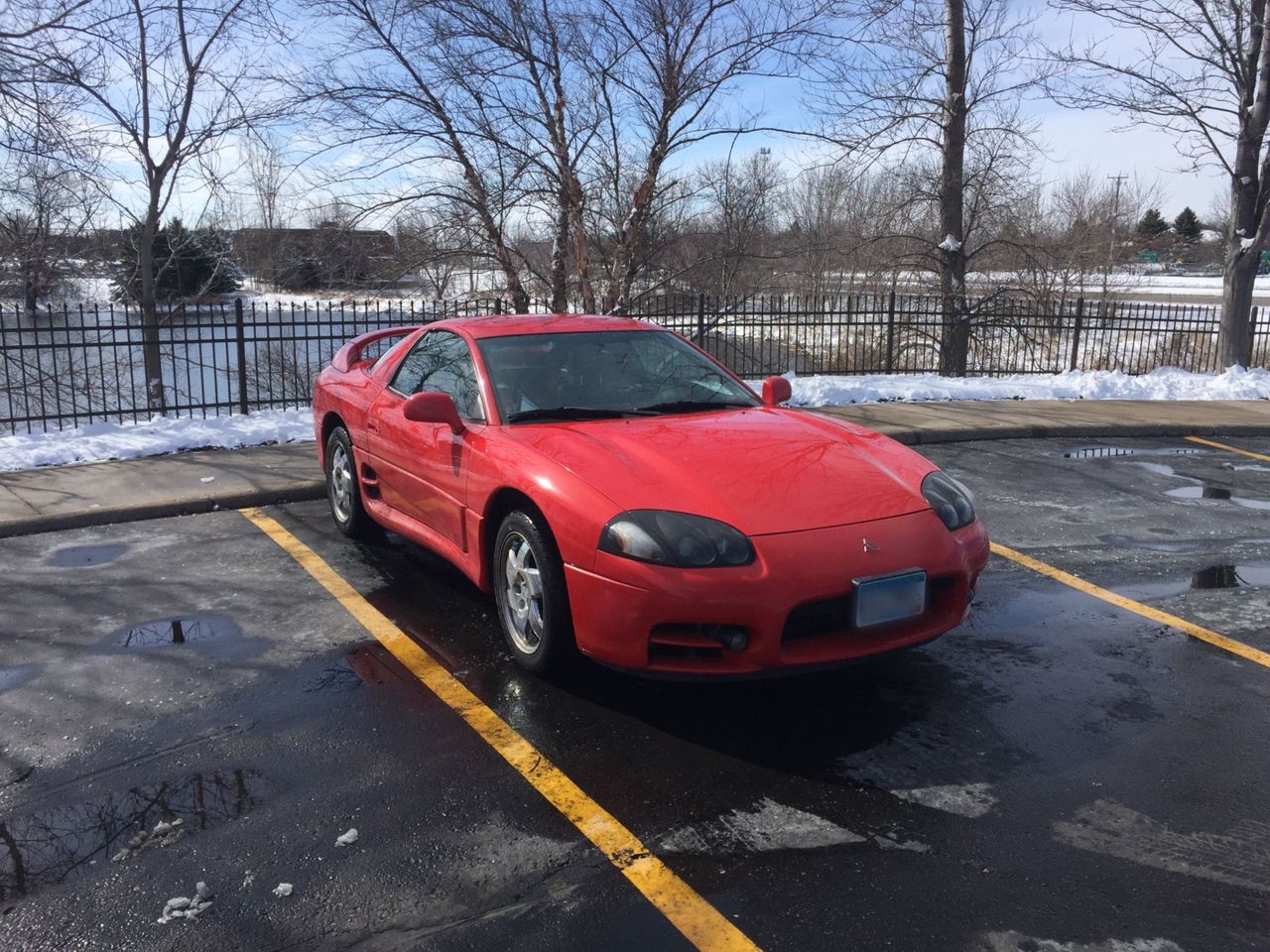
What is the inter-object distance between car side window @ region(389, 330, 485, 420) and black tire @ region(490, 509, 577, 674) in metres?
0.76

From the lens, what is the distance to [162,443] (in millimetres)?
8852

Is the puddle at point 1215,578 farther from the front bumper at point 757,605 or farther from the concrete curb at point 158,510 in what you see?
the concrete curb at point 158,510

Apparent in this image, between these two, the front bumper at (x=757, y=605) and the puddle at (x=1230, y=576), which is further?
the puddle at (x=1230, y=576)

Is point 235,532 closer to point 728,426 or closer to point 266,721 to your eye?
point 266,721

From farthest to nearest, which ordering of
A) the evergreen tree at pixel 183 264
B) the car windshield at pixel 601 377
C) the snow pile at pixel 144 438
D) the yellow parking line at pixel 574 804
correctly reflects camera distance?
the evergreen tree at pixel 183 264
the snow pile at pixel 144 438
the car windshield at pixel 601 377
the yellow parking line at pixel 574 804

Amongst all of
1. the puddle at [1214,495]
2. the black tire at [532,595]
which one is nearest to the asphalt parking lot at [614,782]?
the black tire at [532,595]

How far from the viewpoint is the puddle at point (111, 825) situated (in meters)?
2.73

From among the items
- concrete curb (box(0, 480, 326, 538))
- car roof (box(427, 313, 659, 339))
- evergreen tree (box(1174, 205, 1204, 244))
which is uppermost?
evergreen tree (box(1174, 205, 1204, 244))

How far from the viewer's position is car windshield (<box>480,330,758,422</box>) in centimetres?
458

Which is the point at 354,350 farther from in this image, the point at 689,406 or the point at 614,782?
the point at 614,782

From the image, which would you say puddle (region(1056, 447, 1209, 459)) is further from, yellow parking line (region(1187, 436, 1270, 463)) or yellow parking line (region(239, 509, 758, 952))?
yellow parking line (region(239, 509, 758, 952))

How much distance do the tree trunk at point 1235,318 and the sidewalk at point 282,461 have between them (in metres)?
3.32

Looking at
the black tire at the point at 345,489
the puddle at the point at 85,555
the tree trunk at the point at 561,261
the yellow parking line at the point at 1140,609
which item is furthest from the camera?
the tree trunk at the point at 561,261

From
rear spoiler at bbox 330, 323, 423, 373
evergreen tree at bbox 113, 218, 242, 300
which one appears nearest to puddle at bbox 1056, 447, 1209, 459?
rear spoiler at bbox 330, 323, 423, 373
